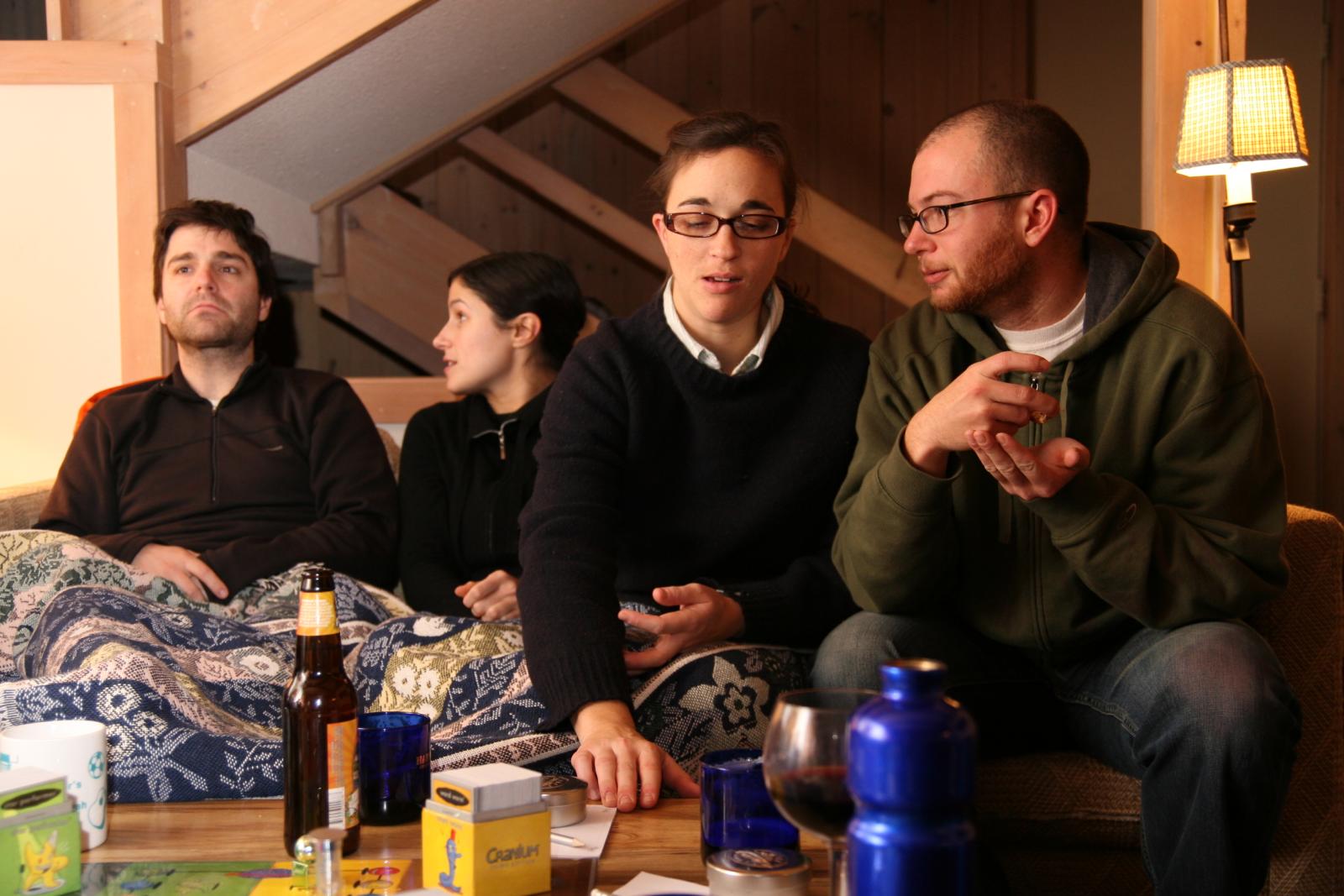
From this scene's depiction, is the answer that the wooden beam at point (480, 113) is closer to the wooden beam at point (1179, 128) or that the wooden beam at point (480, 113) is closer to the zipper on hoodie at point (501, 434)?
the zipper on hoodie at point (501, 434)

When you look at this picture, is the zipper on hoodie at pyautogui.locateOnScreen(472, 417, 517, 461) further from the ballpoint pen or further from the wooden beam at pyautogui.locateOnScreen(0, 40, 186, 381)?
the ballpoint pen

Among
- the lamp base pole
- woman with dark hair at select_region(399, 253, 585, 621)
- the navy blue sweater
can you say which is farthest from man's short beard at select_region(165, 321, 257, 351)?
the lamp base pole

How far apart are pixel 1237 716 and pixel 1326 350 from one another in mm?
3712

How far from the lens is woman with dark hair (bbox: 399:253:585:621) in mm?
2441

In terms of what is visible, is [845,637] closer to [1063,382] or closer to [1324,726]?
[1063,382]

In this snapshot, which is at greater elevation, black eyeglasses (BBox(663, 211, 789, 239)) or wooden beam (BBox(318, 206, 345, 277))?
wooden beam (BBox(318, 206, 345, 277))

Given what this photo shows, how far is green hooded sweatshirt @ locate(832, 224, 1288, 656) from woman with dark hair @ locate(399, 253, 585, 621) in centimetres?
81

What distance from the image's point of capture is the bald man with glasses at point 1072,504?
144 cm

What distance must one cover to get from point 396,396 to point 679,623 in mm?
1839

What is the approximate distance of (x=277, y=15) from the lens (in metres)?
3.02

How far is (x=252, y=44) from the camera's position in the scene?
9.91ft

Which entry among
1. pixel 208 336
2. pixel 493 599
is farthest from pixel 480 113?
pixel 493 599

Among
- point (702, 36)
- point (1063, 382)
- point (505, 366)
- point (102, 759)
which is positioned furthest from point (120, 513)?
point (702, 36)

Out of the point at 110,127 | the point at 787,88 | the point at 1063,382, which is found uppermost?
the point at 787,88
